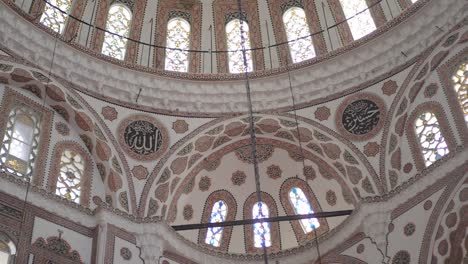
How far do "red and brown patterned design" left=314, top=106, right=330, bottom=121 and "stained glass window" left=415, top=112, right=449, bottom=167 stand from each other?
202cm

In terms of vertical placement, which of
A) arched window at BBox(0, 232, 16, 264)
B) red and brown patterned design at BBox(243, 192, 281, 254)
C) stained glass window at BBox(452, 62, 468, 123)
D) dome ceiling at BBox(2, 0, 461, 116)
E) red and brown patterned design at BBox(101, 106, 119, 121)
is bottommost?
arched window at BBox(0, 232, 16, 264)

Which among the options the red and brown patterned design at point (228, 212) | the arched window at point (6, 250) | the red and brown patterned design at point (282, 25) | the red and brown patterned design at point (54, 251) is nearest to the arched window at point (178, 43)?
the red and brown patterned design at point (282, 25)

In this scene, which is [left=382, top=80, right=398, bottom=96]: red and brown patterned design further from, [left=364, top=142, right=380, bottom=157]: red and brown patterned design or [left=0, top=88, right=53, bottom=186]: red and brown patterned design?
[left=0, top=88, right=53, bottom=186]: red and brown patterned design

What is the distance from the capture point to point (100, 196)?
12.9 meters

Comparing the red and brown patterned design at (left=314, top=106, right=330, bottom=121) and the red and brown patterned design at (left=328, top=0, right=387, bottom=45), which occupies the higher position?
the red and brown patterned design at (left=328, top=0, right=387, bottom=45)

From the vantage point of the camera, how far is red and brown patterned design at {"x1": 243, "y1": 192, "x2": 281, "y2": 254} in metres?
14.5

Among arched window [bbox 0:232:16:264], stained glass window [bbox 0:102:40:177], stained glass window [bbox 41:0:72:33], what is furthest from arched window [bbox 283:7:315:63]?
arched window [bbox 0:232:16:264]

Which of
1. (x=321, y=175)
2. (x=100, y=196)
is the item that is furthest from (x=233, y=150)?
(x=100, y=196)

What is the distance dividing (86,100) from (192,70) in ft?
9.43

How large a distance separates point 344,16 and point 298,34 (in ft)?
3.94

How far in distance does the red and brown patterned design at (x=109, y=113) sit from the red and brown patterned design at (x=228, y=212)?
2.94m

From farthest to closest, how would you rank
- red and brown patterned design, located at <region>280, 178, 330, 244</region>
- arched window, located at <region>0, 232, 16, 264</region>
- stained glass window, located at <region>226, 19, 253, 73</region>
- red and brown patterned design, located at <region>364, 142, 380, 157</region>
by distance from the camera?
1. stained glass window, located at <region>226, 19, 253, 73</region>
2. red and brown patterned design, located at <region>280, 178, 330, 244</region>
3. red and brown patterned design, located at <region>364, 142, 380, 157</region>
4. arched window, located at <region>0, 232, 16, 264</region>

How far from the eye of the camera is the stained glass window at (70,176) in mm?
12281

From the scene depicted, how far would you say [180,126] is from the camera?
14.2 meters
